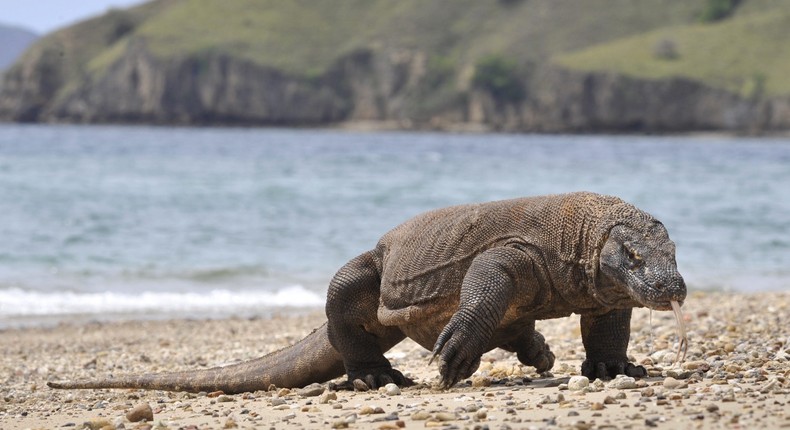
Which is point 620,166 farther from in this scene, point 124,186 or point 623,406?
point 623,406

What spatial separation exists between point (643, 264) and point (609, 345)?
1184 mm

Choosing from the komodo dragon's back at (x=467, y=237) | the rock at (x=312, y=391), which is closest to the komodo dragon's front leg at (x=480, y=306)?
the komodo dragon's back at (x=467, y=237)

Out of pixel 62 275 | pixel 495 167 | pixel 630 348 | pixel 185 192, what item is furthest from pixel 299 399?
pixel 495 167

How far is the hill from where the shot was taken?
15500 centimetres

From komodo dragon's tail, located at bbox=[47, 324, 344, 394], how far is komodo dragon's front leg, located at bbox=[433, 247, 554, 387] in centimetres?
161

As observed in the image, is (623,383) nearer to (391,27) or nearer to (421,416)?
(421,416)

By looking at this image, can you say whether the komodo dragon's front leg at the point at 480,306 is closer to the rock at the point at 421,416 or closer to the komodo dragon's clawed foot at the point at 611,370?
the komodo dragon's clawed foot at the point at 611,370

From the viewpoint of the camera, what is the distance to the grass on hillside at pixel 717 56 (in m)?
148

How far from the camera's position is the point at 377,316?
905 centimetres

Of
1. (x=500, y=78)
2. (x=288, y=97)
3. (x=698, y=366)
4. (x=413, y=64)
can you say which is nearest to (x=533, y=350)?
(x=698, y=366)

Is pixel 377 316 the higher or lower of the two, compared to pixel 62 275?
higher

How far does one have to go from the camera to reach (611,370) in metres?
8.52

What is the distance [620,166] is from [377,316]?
5453cm

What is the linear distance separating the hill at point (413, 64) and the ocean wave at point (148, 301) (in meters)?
136
